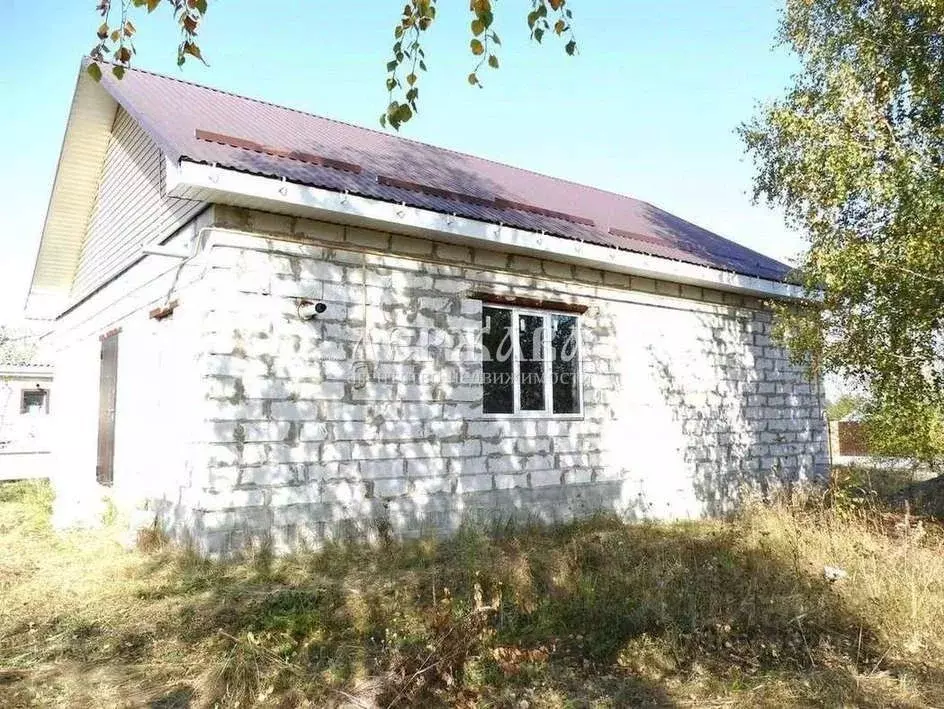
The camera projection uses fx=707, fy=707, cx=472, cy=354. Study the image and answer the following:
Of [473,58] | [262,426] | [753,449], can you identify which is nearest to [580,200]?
[753,449]

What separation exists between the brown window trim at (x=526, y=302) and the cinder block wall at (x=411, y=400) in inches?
3.8

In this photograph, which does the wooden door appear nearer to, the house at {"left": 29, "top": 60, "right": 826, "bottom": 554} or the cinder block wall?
the house at {"left": 29, "top": 60, "right": 826, "bottom": 554}

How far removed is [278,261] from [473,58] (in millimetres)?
3697

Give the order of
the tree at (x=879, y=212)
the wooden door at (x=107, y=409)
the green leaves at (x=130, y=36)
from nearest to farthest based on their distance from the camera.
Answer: the green leaves at (x=130, y=36), the tree at (x=879, y=212), the wooden door at (x=107, y=409)

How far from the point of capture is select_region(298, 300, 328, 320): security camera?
275 inches

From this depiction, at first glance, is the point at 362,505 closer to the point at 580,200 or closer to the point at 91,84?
the point at 91,84

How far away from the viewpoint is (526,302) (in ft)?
28.1

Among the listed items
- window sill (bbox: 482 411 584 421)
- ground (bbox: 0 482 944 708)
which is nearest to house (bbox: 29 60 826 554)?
→ window sill (bbox: 482 411 584 421)

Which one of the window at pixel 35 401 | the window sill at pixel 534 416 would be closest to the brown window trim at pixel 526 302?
the window sill at pixel 534 416

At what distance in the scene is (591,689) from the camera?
3.97 m

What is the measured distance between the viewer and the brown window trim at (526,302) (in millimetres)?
8250

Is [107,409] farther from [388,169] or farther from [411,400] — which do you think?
[388,169]

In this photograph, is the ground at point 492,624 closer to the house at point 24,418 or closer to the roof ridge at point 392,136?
the roof ridge at point 392,136

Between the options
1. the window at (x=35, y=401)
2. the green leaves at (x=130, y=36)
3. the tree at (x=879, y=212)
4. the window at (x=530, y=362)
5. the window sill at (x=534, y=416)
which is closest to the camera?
the green leaves at (x=130, y=36)
